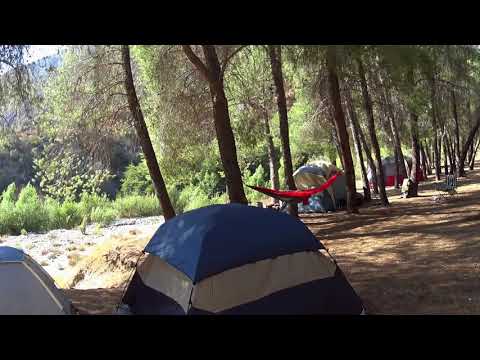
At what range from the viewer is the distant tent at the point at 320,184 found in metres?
12.6

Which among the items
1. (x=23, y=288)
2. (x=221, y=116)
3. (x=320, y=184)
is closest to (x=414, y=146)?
(x=320, y=184)

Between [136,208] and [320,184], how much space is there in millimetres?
8474

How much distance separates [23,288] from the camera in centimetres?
396

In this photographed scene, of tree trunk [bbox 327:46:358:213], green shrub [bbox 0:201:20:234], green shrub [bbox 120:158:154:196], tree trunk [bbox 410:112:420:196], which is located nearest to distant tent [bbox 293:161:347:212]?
tree trunk [bbox 410:112:420:196]

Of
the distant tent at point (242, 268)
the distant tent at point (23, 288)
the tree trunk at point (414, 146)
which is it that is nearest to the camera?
the distant tent at point (242, 268)

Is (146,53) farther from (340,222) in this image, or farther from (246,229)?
(246,229)

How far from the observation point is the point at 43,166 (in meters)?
9.34

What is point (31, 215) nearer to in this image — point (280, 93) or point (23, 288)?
point (280, 93)

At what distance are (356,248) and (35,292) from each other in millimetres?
4620

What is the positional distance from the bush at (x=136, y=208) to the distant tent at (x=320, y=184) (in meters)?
7.37

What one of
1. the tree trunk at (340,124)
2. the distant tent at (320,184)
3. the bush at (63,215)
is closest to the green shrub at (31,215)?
the bush at (63,215)

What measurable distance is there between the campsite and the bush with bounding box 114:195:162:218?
0.18 ft

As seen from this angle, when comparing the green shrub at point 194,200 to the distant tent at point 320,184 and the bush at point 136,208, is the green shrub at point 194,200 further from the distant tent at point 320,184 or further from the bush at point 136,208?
the distant tent at point 320,184
